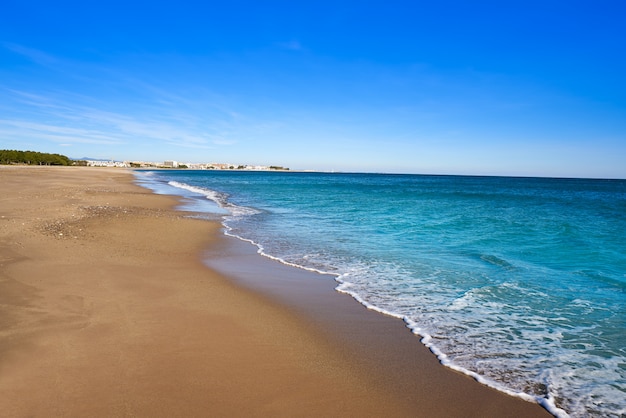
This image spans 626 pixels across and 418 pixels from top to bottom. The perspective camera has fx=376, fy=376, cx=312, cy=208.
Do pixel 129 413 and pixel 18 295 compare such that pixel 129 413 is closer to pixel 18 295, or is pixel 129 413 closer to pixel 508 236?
pixel 18 295

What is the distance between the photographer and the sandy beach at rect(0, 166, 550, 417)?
3.79m

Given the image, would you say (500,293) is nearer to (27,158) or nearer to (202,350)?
(202,350)

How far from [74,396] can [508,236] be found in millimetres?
17075

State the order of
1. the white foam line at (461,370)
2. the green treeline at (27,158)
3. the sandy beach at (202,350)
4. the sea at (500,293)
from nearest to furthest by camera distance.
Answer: the sandy beach at (202,350), the white foam line at (461,370), the sea at (500,293), the green treeline at (27,158)

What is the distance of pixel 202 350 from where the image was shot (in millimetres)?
4895

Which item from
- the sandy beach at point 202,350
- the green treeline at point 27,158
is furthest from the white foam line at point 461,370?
the green treeline at point 27,158

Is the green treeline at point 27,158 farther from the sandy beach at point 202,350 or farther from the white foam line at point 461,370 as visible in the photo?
the white foam line at point 461,370

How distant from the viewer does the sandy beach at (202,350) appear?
3787mm

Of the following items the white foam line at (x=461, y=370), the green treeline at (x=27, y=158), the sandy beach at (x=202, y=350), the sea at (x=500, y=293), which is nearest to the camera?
the sandy beach at (x=202, y=350)

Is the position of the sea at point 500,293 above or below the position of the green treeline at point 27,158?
below

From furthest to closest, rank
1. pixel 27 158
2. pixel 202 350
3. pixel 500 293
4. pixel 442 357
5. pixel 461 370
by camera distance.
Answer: pixel 27 158 → pixel 500 293 → pixel 442 357 → pixel 202 350 → pixel 461 370

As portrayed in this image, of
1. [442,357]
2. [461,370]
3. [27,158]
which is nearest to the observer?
[461,370]

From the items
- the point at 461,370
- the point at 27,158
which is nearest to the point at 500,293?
the point at 461,370

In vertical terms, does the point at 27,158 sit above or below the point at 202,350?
above
